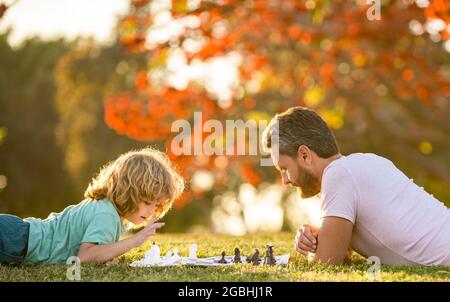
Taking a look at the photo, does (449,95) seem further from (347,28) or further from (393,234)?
(393,234)

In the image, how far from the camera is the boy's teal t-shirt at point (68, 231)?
6.21 metres

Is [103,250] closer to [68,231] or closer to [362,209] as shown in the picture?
[68,231]

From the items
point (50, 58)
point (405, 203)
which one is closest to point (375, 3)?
point (405, 203)

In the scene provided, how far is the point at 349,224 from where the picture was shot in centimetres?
596

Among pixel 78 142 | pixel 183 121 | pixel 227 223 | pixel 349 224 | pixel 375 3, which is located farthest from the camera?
pixel 227 223

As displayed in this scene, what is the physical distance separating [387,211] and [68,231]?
2.44 metres

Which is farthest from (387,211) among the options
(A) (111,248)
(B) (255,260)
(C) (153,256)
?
(A) (111,248)

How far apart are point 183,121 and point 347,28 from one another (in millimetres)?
9021

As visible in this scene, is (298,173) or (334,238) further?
(298,173)

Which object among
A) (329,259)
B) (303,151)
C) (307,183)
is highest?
(303,151)

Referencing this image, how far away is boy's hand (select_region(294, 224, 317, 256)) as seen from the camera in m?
6.06

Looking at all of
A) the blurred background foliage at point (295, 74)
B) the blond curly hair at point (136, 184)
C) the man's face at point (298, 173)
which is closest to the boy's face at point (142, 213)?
the blond curly hair at point (136, 184)

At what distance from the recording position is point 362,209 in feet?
19.9

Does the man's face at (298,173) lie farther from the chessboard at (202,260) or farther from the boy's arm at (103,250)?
the boy's arm at (103,250)
